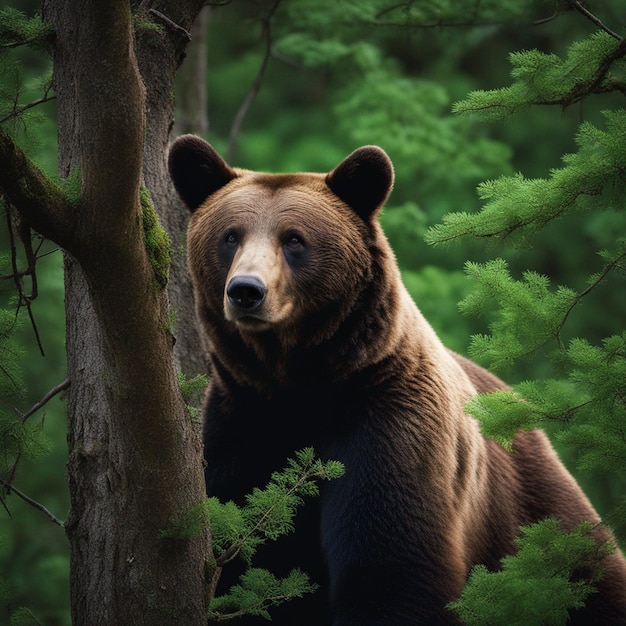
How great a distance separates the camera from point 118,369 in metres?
3.58

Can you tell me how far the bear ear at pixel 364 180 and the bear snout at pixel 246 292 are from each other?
3.40ft

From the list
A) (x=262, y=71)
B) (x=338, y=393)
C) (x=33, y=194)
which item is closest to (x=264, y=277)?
(x=338, y=393)

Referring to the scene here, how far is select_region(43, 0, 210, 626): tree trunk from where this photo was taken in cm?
324

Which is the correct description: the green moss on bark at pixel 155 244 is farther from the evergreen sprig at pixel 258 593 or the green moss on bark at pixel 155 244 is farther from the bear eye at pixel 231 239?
the evergreen sprig at pixel 258 593

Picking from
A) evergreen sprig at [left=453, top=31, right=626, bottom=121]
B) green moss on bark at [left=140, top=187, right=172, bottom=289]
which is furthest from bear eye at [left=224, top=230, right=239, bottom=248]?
evergreen sprig at [left=453, top=31, right=626, bottom=121]

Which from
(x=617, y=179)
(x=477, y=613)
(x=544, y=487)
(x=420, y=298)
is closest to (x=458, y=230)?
(x=617, y=179)

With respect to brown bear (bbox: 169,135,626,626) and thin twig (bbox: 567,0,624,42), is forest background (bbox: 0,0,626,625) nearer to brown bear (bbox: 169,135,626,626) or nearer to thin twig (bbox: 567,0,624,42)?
thin twig (bbox: 567,0,624,42)

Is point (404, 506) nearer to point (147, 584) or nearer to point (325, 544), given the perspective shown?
point (325, 544)

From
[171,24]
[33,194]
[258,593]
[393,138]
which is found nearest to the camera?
[33,194]

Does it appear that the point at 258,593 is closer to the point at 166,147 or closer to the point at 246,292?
the point at 246,292

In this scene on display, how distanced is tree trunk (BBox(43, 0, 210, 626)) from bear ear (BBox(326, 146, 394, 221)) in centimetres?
118

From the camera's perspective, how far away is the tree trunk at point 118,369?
3244 mm

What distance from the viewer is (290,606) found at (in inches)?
212

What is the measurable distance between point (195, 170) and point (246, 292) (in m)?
1.21
